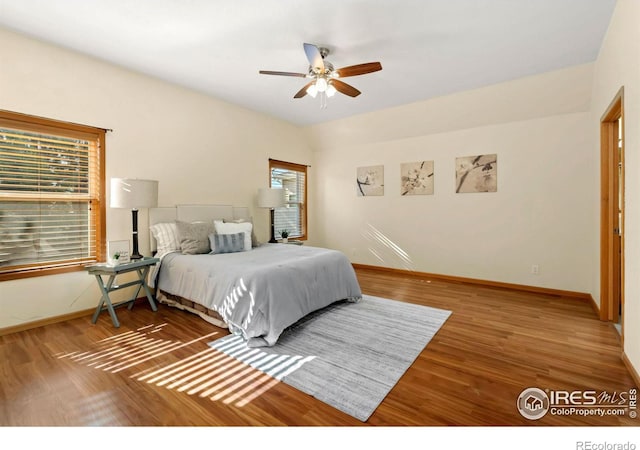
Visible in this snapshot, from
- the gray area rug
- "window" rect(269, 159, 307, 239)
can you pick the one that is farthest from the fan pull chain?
the gray area rug

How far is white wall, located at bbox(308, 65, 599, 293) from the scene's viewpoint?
152 inches

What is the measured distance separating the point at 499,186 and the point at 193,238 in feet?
14.1

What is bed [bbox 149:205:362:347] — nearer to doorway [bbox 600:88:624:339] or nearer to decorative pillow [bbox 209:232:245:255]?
decorative pillow [bbox 209:232:245:255]

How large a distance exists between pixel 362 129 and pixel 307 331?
3.81 metres

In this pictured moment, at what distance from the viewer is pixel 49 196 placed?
3.03 meters

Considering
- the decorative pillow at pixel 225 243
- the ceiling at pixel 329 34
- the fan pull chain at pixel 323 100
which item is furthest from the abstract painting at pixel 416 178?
the decorative pillow at pixel 225 243

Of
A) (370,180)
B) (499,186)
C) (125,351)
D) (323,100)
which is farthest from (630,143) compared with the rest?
(125,351)

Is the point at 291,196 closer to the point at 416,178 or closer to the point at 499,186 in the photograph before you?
the point at 416,178

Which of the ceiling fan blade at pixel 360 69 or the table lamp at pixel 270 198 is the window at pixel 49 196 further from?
the ceiling fan blade at pixel 360 69

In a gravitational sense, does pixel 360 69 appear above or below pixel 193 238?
above

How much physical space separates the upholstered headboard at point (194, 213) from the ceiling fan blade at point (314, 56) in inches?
99.7

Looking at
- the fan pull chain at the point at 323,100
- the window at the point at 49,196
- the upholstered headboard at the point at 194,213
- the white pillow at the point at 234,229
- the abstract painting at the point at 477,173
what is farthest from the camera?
the abstract painting at the point at 477,173

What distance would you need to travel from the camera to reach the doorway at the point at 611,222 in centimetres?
296

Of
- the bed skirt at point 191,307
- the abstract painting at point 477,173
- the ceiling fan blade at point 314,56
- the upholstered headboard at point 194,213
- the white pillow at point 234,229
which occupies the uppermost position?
the ceiling fan blade at point 314,56
